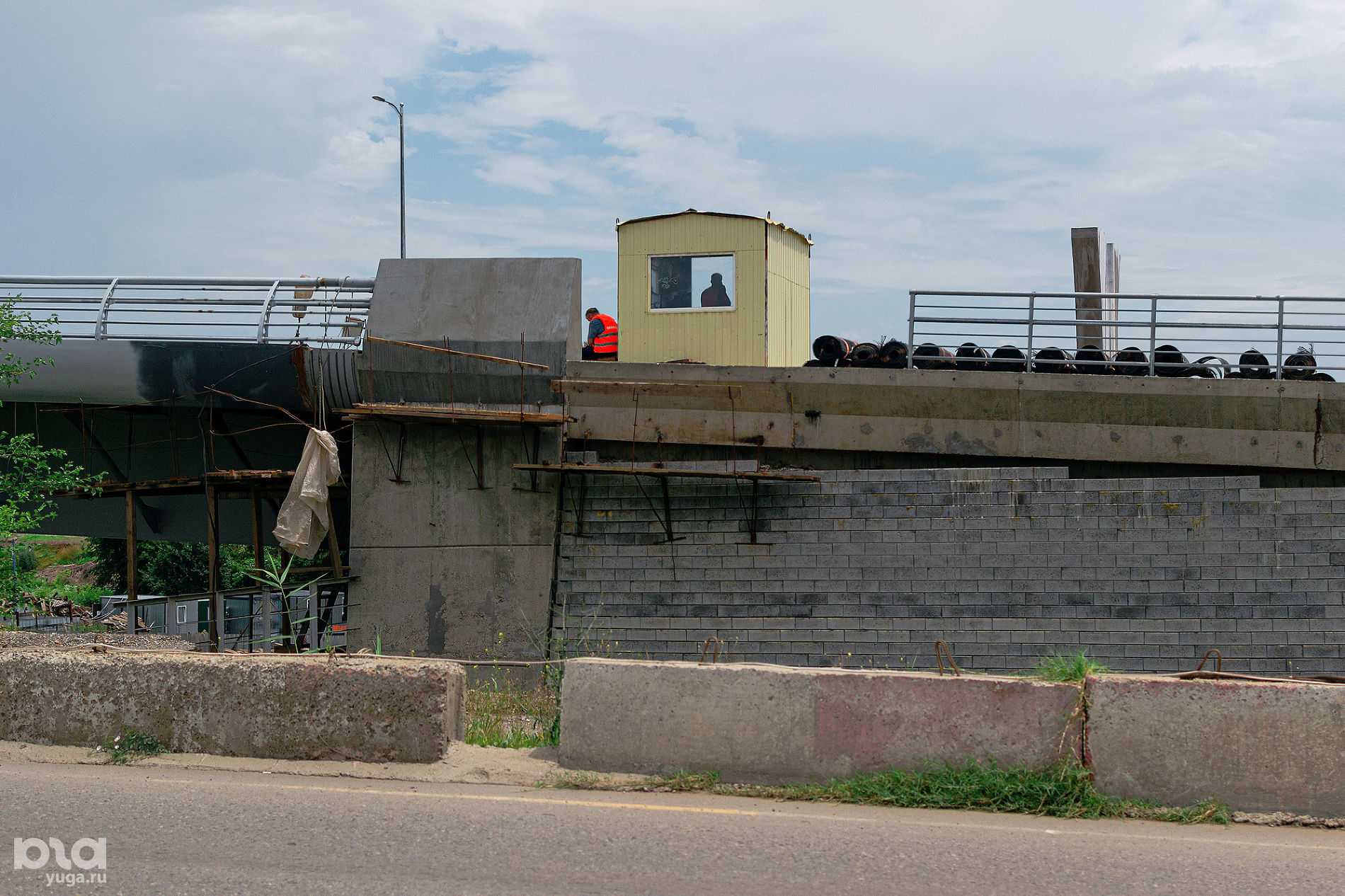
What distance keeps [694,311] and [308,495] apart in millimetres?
6214

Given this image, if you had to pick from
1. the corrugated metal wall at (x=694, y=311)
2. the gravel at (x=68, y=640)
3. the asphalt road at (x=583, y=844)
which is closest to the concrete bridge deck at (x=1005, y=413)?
the corrugated metal wall at (x=694, y=311)

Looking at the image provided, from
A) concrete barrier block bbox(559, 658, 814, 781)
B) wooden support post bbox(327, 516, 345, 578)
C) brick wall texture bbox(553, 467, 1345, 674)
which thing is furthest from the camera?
wooden support post bbox(327, 516, 345, 578)

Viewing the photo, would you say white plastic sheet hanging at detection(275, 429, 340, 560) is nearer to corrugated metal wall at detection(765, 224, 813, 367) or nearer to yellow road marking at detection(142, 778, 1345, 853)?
corrugated metal wall at detection(765, 224, 813, 367)

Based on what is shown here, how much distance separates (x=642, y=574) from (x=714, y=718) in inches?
316

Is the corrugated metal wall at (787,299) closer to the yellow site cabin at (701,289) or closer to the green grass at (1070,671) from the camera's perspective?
the yellow site cabin at (701,289)

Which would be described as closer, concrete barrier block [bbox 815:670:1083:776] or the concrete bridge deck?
concrete barrier block [bbox 815:670:1083:776]

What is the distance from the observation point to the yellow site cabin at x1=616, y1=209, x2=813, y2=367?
51.8 ft

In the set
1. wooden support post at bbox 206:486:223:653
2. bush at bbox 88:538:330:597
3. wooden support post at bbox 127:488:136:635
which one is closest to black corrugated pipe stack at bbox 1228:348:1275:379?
wooden support post at bbox 206:486:223:653

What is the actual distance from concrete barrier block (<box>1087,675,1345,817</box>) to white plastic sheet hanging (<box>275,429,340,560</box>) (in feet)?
37.1

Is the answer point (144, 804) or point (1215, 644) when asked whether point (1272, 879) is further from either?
point (1215, 644)

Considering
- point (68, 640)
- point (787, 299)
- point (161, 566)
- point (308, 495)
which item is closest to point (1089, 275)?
point (787, 299)

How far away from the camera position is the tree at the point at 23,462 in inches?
546

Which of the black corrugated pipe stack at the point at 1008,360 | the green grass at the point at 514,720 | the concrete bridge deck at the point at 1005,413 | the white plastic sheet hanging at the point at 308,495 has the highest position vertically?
the black corrugated pipe stack at the point at 1008,360

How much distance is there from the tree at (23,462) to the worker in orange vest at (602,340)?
24.0 feet
